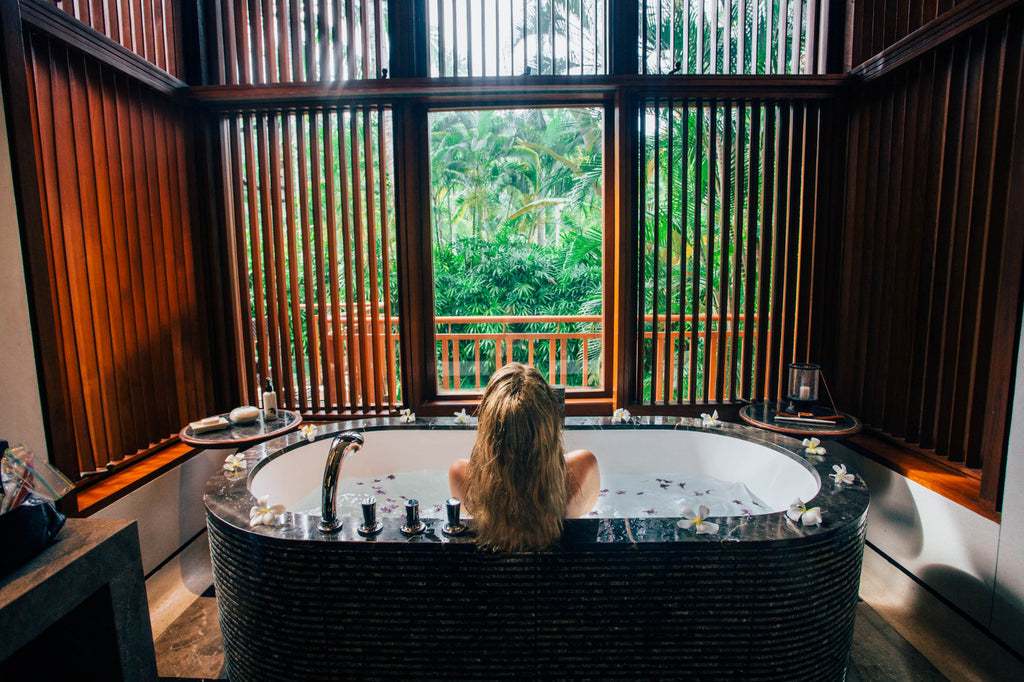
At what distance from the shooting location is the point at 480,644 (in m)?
1.35

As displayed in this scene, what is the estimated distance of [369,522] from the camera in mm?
1407

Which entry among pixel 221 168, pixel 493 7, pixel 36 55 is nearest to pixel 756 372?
pixel 493 7

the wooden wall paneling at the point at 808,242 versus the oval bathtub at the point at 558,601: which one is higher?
the wooden wall paneling at the point at 808,242

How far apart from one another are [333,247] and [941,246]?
2.97m

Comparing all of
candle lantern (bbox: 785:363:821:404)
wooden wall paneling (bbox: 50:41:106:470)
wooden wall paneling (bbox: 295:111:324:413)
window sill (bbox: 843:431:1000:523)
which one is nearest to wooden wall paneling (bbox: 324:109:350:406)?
wooden wall paneling (bbox: 295:111:324:413)

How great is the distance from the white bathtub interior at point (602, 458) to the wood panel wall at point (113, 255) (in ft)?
2.78

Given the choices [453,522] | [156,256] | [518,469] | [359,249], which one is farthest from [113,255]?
[518,469]

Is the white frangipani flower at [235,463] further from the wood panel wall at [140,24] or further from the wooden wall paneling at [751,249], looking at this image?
the wooden wall paneling at [751,249]

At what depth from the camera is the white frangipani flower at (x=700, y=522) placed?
A: 1.37 meters

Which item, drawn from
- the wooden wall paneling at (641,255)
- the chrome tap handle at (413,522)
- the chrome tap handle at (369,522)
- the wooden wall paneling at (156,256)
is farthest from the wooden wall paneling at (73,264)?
the wooden wall paneling at (641,255)

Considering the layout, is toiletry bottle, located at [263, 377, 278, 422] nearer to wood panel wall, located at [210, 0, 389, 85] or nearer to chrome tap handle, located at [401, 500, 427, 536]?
chrome tap handle, located at [401, 500, 427, 536]

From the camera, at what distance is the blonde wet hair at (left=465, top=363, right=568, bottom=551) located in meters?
1.28

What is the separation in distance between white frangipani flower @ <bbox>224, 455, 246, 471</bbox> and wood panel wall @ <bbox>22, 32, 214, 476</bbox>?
1.78 feet

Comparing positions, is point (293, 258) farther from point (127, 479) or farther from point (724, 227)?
point (724, 227)
